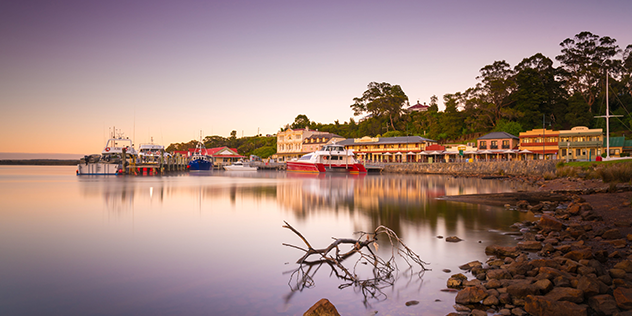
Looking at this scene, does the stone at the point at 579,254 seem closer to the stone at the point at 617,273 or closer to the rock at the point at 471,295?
the stone at the point at 617,273

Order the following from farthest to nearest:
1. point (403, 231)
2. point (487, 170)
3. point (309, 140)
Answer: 1. point (309, 140)
2. point (487, 170)
3. point (403, 231)

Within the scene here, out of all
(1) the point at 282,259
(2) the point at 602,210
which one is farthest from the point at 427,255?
(2) the point at 602,210

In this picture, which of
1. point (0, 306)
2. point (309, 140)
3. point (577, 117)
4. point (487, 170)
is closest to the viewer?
point (0, 306)

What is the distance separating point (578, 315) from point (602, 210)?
444 inches

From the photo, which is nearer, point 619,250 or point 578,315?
point 578,315

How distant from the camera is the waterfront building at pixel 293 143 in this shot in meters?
90.5

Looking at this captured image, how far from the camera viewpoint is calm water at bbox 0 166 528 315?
6562mm

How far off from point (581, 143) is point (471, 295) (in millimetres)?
58449

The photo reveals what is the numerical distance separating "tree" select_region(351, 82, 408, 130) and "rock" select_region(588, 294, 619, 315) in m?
82.4

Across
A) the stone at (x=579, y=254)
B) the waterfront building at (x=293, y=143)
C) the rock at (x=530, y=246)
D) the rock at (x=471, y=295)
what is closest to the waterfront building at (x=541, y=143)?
the waterfront building at (x=293, y=143)

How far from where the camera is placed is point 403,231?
12594 millimetres

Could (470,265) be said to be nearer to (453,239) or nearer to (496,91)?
(453,239)

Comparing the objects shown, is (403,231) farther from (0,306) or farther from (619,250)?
(0,306)

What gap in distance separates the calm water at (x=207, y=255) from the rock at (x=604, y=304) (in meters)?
2.06
